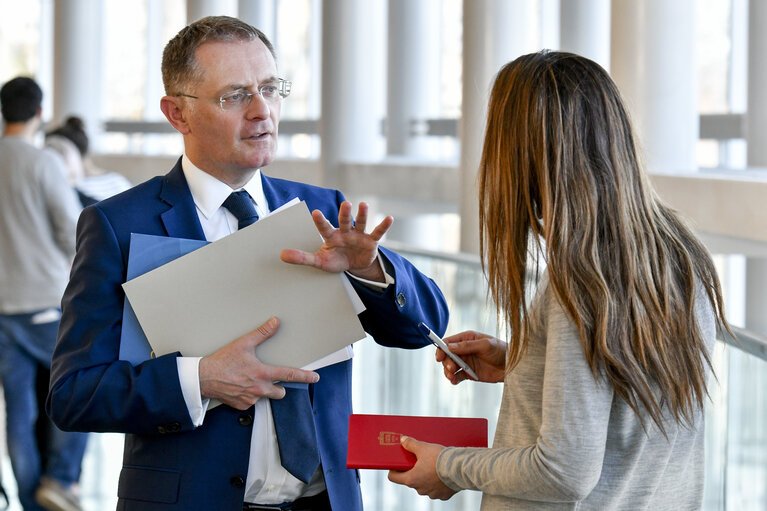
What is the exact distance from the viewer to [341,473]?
214cm

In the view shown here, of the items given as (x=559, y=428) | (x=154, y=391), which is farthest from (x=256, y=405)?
(x=559, y=428)

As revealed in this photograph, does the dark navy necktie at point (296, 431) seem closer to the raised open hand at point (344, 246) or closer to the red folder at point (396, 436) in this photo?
the red folder at point (396, 436)

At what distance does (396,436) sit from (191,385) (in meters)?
0.41

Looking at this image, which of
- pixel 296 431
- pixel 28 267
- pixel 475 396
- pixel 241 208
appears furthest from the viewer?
pixel 28 267

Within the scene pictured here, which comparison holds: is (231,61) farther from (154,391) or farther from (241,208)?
(154,391)

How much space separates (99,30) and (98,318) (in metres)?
12.5

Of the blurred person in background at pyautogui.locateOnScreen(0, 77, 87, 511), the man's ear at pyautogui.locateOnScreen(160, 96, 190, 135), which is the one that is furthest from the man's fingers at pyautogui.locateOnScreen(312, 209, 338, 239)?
the blurred person in background at pyautogui.locateOnScreen(0, 77, 87, 511)

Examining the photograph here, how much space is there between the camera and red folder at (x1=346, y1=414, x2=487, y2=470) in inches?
73.0

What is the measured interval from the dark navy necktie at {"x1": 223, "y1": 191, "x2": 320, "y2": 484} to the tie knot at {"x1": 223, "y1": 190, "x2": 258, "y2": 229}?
0.38 meters

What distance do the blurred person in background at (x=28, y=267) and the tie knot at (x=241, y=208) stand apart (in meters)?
2.65

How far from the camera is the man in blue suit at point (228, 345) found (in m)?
1.96

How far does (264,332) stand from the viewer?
1984 mm

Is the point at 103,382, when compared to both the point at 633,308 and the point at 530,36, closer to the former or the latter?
the point at 633,308

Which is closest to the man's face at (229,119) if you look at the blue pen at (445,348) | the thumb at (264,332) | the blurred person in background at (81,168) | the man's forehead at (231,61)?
the man's forehead at (231,61)
